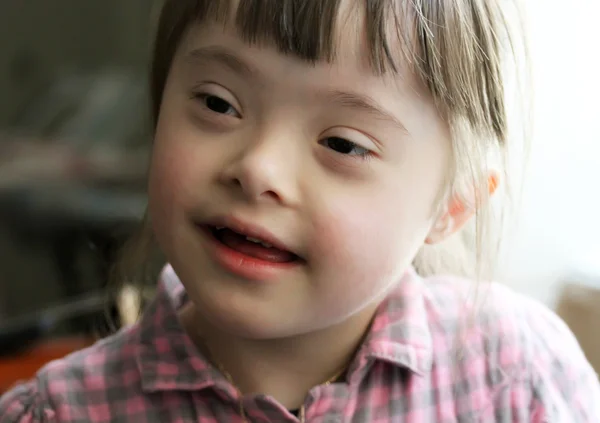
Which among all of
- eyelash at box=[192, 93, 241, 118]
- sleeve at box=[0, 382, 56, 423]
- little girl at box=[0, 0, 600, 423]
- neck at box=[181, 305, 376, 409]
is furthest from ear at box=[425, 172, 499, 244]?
sleeve at box=[0, 382, 56, 423]

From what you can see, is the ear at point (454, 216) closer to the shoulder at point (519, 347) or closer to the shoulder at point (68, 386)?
the shoulder at point (519, 347)

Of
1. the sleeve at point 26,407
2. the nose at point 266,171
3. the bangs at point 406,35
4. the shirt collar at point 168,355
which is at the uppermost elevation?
the bangs at point 406,35

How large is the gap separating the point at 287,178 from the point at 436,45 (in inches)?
6.1

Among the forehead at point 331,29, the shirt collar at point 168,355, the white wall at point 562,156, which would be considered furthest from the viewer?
the white wall at point 562,156

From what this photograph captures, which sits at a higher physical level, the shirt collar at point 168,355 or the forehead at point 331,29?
the forehead at point 331,29

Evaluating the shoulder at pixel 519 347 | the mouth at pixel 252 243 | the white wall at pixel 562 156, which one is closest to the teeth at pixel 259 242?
the mouth at pixel 252 243

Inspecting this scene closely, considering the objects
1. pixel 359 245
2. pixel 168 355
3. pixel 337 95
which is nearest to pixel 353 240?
pixel 359 245

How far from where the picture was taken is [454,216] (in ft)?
2.23

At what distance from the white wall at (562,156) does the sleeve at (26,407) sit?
0.52 metres

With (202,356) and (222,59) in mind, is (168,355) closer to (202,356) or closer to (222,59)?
(202,356)

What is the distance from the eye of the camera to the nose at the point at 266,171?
0.53 m

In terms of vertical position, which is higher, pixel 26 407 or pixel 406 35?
pixel 406 35

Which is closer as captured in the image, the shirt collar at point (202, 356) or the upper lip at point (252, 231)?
the upper lip at point (252, 231)

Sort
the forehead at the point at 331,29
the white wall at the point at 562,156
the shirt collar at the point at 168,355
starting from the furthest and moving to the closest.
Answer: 1. the white wall at the point at 562,156
2. the shirt collar at the point at 168,355
3. the forehead at the point at 331,29
